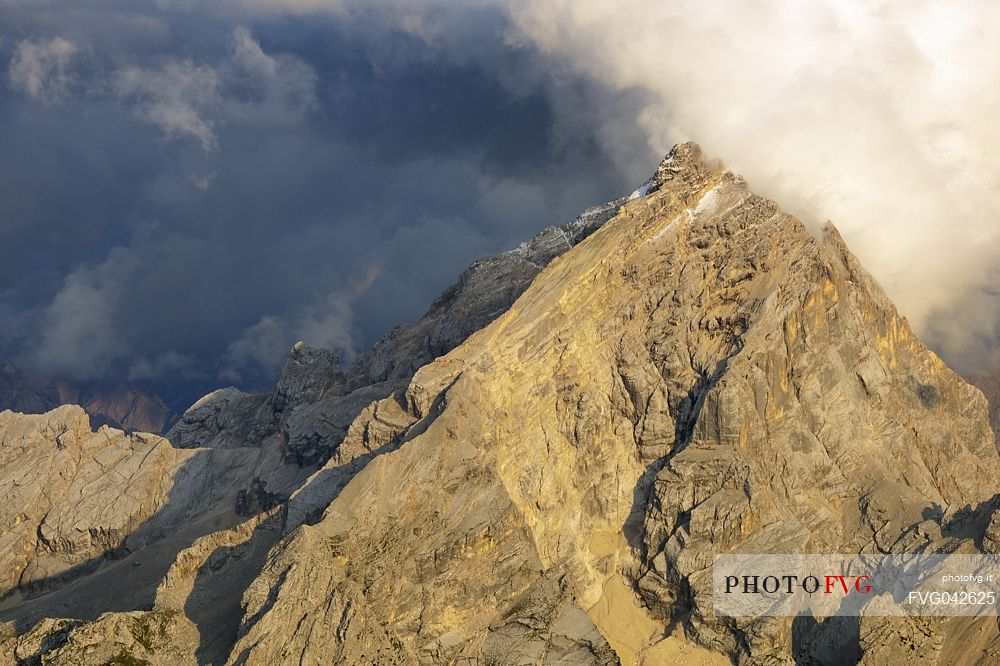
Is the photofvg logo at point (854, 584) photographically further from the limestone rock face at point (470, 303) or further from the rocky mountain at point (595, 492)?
the limestone rock face at point (470, 303)

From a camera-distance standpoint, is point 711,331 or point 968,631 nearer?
point 968,631

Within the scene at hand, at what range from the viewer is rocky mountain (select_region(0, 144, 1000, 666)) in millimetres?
101375

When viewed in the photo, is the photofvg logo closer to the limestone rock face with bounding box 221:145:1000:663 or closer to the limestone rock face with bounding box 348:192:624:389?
the limestone rock face with bounding box 221:145:1000:663

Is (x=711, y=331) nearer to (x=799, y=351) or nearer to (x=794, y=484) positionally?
(x=799, y=351)

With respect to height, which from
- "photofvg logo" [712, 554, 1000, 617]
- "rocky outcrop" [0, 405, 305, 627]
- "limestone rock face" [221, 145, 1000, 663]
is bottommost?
"photofvg logo" [712, 554, 1000, 617]

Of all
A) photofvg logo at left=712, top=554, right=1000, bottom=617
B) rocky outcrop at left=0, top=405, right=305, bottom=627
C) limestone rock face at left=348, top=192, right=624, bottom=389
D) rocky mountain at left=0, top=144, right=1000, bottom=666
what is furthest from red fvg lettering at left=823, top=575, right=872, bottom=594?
rocky outcrop at left=0, top=405, right=305, bottom=627

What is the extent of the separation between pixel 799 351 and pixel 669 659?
129 ft

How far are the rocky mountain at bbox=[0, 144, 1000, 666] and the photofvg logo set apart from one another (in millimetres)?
1475

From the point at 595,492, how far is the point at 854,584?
28181 mm

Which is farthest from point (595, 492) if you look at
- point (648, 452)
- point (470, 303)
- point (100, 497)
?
point (100, 497)

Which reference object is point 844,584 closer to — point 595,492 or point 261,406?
point 595,492

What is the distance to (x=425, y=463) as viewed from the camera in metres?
108

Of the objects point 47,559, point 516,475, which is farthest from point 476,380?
point 47,559

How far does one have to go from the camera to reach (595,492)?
A: 12125cm
